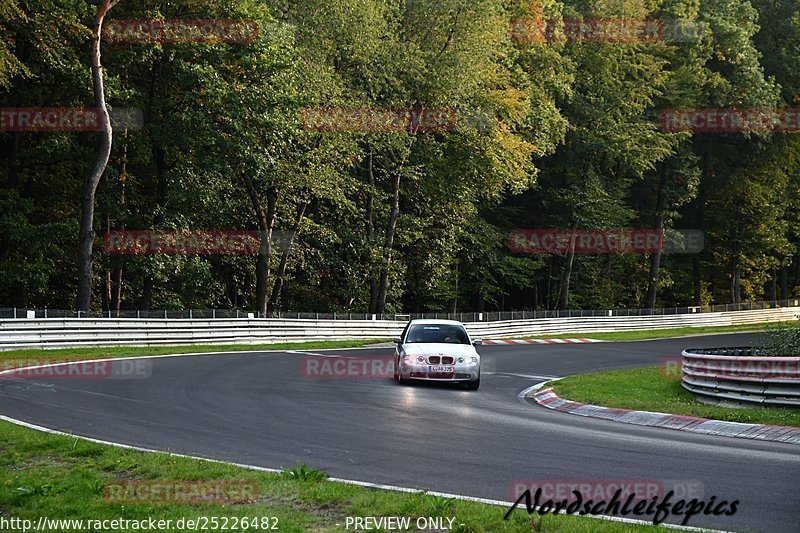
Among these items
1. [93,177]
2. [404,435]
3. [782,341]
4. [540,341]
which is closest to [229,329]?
[93,177]

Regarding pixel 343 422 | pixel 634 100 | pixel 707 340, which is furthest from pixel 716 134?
pixel 343 422

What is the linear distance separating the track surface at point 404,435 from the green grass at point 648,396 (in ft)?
4.59

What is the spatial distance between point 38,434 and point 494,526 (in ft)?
20.8

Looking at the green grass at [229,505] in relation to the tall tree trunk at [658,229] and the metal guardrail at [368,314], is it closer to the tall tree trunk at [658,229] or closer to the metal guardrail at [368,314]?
the metal guardrail at [368,314]

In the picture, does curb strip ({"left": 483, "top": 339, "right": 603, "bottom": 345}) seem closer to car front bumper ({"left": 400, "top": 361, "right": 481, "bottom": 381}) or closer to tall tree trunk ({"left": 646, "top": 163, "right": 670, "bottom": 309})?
tall tree trunk ({"left": 646, "top": 163, "right": 670, "bottom": 309})

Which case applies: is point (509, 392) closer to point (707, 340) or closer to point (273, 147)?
point (273, 147)

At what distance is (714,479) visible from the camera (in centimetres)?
897

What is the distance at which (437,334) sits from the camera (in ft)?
67.8

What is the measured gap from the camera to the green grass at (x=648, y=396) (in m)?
14.3

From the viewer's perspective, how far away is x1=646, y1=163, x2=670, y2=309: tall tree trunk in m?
59.1

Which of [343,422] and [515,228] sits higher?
[515,228]

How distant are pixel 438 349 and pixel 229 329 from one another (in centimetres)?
1348

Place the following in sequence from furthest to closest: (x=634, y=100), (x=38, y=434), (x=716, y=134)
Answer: (x=716, y=134), (x=634, y=100), (x=38, y=434)

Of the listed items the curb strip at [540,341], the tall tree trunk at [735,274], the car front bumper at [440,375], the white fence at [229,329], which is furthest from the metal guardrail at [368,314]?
the car front bumper at [440,375]
